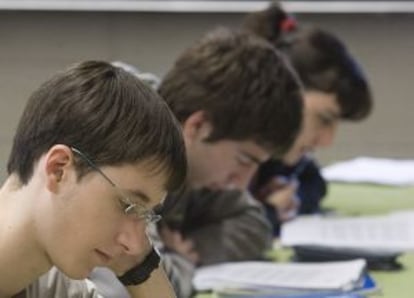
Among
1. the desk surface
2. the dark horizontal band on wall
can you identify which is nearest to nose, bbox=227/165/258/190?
the desk surface

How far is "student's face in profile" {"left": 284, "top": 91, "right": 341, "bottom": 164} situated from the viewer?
242 cm

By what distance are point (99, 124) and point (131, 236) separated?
0.47 ft

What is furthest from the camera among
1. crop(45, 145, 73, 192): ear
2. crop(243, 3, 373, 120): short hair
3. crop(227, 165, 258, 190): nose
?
crop(243, 3, 373, 120): short hair

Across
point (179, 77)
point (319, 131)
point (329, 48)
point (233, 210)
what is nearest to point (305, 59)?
point (329, 48)

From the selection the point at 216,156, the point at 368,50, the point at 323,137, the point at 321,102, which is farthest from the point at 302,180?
the point at 368,50

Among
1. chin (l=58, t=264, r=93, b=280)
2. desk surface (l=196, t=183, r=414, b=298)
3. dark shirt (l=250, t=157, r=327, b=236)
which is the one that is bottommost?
desk surface (l=196, t=183, r=414, b=298)

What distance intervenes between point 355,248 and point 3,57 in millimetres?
1019

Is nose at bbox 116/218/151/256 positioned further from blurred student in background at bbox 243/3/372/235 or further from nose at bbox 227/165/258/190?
blurred student in background at bbox 243/3/372/235

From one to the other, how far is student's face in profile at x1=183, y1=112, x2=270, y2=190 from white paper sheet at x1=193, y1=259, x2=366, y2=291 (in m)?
0.18

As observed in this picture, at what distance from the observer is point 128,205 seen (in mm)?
1045

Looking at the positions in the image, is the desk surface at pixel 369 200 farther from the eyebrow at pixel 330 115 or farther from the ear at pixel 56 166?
the ear at pixel 56 166

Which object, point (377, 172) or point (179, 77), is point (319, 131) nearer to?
point (377, 172)

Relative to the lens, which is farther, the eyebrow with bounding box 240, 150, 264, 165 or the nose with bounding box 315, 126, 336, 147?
the nose with bounding box 315, 126, 336, 147

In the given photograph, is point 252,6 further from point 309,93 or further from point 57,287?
point 57,287
